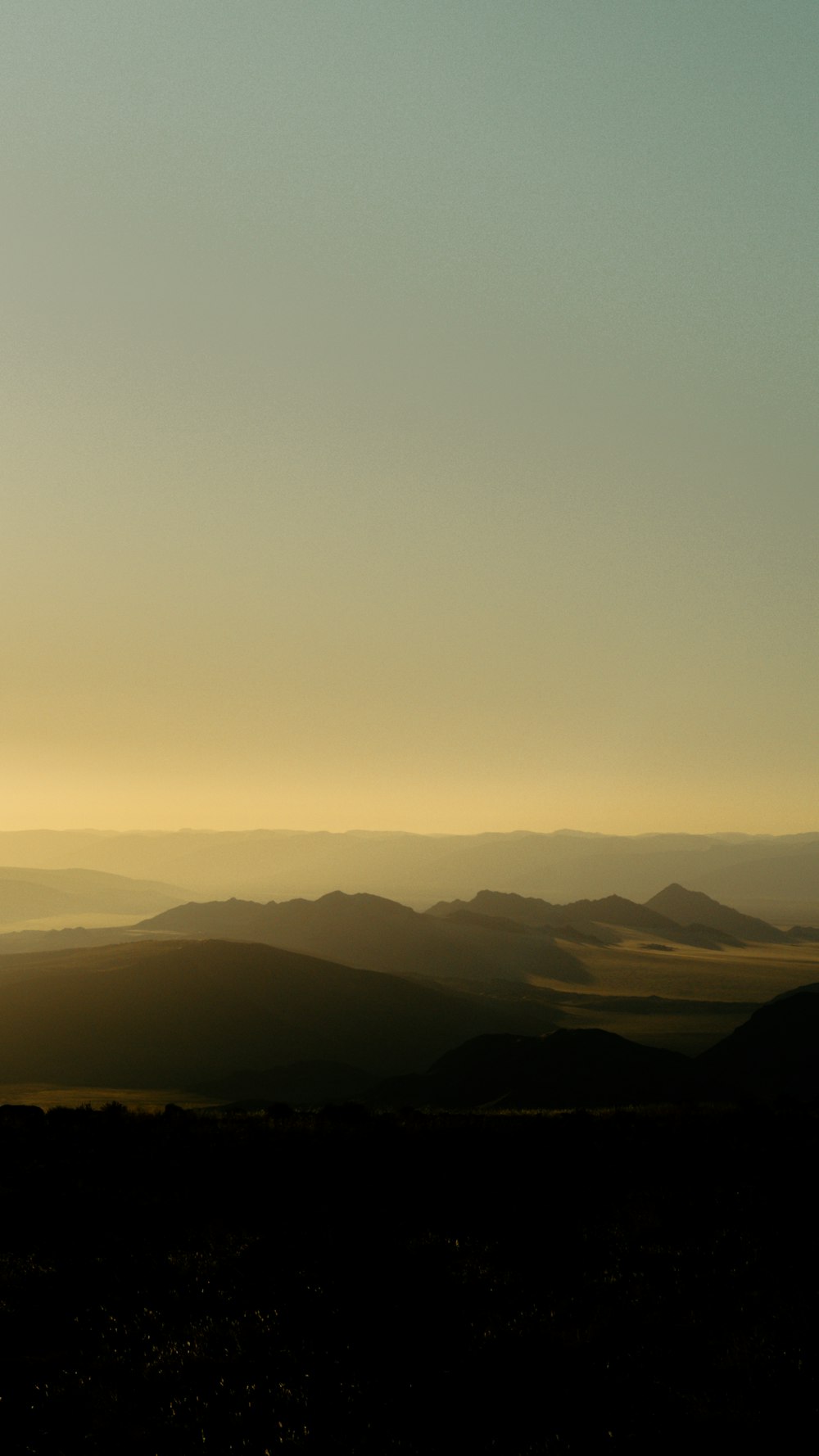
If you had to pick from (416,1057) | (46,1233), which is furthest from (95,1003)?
(46,1233)

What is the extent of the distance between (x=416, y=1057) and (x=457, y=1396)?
3341 inches

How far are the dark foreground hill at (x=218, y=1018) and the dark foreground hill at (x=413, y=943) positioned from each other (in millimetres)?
40031

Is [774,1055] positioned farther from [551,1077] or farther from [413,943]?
[413,943]

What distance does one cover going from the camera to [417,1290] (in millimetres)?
14422

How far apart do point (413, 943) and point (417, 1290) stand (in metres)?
159

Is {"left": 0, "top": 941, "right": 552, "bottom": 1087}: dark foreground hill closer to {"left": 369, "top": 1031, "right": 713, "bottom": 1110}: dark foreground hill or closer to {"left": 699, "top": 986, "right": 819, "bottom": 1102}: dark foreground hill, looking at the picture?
{"left": 369, "top": 1031, "right": 713, "bottom": 1110}: dark foreground hill

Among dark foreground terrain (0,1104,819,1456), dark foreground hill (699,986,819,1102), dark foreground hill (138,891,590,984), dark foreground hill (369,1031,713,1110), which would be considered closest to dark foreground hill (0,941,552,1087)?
dark foreground hill (369,1031,713,1110)

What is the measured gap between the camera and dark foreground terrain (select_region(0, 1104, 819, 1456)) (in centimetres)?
1074

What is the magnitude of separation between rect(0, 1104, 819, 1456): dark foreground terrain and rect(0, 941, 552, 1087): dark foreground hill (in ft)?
216

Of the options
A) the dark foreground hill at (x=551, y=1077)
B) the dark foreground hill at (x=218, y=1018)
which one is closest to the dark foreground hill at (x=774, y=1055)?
the dark foreground hill at (x=551, y=1077)

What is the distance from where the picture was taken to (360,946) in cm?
16650

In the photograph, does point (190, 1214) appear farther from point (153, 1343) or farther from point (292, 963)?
point (292, 963)

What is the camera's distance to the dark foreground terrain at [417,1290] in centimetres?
1074

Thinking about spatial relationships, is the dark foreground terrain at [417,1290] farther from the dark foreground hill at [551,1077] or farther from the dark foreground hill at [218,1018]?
the dark foreground hill at [218,1018]
